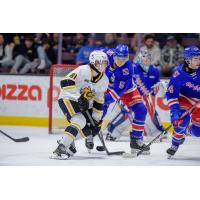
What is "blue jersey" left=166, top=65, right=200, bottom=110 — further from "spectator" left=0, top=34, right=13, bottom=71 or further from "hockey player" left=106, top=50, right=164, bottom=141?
"spectator" left=0, top=34, right=13, bottom=71

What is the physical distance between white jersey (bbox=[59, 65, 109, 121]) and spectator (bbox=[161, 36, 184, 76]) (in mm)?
2516

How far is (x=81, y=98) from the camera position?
199 inches

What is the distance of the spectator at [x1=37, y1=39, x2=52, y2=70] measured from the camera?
7836 mm

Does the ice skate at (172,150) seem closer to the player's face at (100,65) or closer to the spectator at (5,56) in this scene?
the player's face at (100,65)

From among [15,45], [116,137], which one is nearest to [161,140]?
[116,137]

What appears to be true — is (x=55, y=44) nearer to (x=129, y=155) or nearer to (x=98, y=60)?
(x=129, y=155)

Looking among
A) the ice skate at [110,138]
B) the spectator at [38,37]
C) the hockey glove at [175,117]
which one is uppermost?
the spectator at [38,37]

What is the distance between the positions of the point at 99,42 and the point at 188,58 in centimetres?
250

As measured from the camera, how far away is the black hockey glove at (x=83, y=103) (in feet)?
16.5

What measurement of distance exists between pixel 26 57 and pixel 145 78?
183cm

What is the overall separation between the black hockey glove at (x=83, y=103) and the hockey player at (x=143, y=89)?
5.03 ft

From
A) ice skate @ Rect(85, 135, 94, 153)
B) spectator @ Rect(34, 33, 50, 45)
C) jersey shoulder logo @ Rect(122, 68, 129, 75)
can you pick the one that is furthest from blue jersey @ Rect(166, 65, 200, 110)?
spectator @ Rect(34, 33, 50, 45)

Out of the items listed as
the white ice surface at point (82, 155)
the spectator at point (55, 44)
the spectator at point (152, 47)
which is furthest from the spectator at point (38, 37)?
the white ice surface at point (82, 155)

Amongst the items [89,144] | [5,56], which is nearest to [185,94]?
[89,144]
